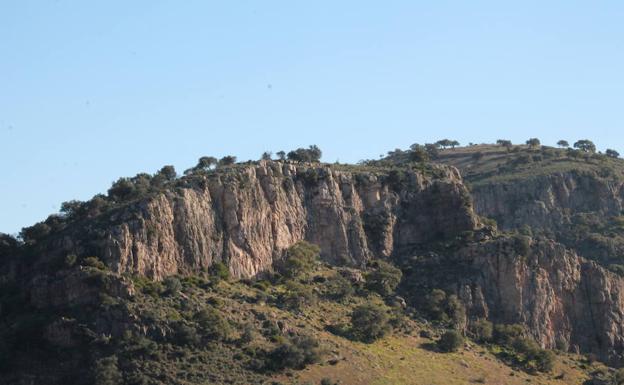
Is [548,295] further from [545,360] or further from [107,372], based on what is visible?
[107,372]

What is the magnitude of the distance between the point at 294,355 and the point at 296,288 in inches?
624

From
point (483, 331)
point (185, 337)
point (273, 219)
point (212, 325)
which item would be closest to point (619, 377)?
point (483, 331)

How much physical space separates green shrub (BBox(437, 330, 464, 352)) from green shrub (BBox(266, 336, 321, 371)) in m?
16.6

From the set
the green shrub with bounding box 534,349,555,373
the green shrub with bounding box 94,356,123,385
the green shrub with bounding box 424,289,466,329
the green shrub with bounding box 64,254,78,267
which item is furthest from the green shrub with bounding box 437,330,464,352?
the green shrub with bounding box 64,254,78,267

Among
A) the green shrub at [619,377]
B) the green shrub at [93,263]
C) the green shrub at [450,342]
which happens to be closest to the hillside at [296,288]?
the green shrub at [93,263]

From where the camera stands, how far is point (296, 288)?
A: 5290 inches

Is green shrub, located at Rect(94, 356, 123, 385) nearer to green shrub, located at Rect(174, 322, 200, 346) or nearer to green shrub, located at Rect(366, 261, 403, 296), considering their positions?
green shrub, located at Rect(174, 322, 200, 346)

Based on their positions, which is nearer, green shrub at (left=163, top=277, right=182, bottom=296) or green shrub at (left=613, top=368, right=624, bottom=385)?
green shrub at (left=163, top=277, right=182, bottom=296)

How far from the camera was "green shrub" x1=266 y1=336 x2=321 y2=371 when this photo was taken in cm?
11919

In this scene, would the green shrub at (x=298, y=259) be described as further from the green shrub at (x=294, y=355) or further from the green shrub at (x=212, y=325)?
A: the green shrub at (x=212, y=325)

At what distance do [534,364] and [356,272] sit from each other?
70.4 feet

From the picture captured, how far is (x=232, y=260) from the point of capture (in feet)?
445

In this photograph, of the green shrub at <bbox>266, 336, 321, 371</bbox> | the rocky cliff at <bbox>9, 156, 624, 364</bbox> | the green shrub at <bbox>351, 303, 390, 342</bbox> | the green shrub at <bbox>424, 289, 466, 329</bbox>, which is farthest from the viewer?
the green shrub at <bbox>424, 289, 466, 329</bbox>

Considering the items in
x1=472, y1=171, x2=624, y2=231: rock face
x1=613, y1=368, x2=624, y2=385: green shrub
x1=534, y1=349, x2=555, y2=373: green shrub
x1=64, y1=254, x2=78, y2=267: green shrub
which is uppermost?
x1=472, y1=171, x2=624, y2=231: rock face
